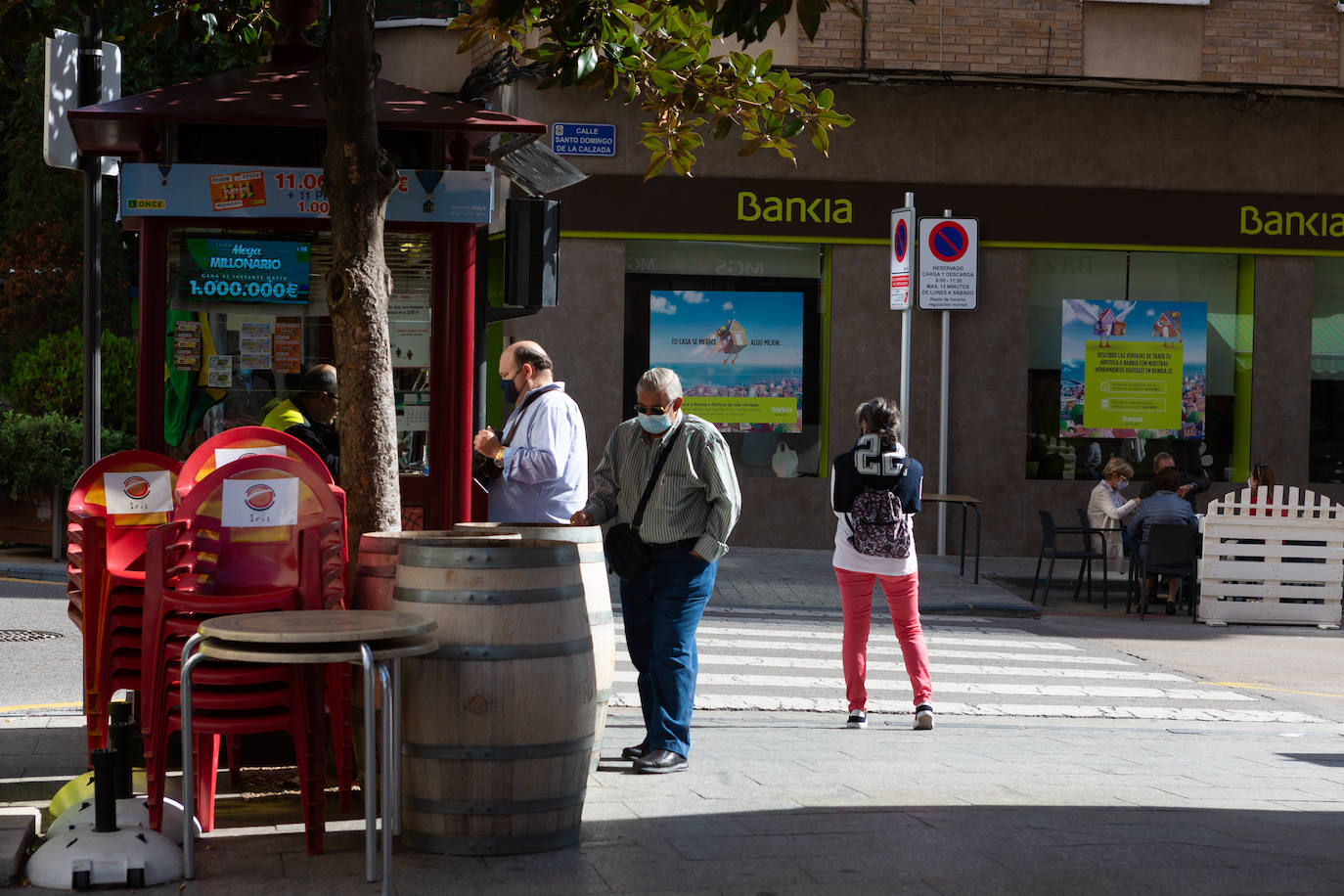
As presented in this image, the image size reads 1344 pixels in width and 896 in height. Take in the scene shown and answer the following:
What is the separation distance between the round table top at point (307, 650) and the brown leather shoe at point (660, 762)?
1.95 m

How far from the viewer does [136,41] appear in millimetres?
20562

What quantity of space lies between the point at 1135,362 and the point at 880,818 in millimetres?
13339

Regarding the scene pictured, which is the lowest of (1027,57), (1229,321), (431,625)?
(431,625)

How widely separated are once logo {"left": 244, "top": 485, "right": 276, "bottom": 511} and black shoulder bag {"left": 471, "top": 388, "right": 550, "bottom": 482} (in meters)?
2.09

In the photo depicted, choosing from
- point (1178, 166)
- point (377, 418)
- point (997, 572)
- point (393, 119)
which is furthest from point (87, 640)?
point (1178, 166)

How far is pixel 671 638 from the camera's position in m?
6.36

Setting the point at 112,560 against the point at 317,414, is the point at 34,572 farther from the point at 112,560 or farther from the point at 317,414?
the point at 112,560

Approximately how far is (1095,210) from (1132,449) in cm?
286

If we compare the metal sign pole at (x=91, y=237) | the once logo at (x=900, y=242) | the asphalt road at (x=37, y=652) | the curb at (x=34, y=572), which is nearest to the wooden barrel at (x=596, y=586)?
the asphalt road at (x=37, y=652)

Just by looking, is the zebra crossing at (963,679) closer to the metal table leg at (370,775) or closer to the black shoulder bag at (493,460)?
the black shoulder bag at (493,460)

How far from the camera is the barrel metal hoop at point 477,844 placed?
15.6ft

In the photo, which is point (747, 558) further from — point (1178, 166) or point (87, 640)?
point (87, 640)

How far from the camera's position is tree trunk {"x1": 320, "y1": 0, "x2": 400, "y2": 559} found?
18.7 ft

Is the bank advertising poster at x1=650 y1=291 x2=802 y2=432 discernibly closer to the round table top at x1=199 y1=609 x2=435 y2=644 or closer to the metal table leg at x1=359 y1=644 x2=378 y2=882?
the round table top at x1=199 y1=609 x2=435 y2=644
